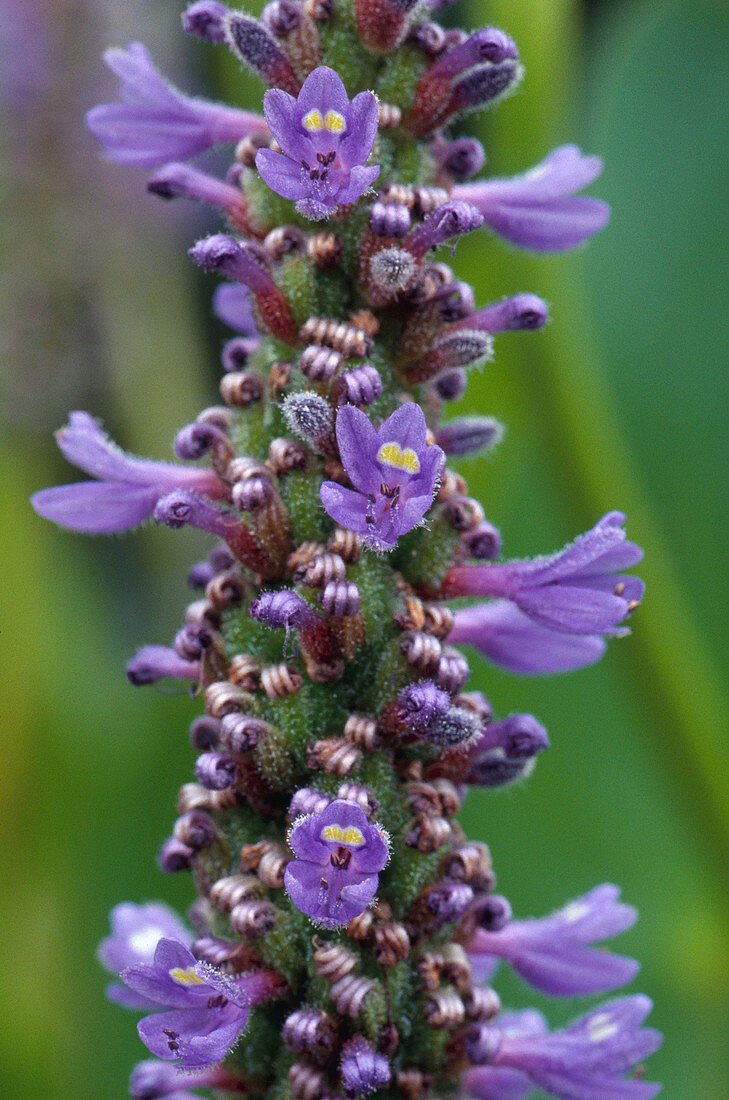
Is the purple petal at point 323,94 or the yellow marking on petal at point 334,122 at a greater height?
the purple petal at point 323,94

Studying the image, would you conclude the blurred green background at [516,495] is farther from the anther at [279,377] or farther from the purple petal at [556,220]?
the anther at [279,377]

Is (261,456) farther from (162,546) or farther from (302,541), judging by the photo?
(162,546)

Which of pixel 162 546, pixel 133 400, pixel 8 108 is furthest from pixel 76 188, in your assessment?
pixel 162 546

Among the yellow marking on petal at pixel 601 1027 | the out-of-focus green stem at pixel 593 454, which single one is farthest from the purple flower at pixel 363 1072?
the out-of-focus green stem at pixel 593 454

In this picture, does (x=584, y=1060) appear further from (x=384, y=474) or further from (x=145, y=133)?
(x=145, y=133)

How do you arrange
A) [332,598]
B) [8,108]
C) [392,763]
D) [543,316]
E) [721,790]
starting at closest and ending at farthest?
[332,598] → [392,763] → [543,316] → [721,790] → [8,108]

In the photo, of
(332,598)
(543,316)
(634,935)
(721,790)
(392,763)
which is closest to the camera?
(332,598)

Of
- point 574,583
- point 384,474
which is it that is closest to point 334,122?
point 384,474
